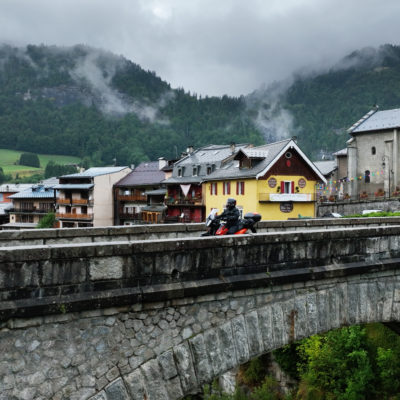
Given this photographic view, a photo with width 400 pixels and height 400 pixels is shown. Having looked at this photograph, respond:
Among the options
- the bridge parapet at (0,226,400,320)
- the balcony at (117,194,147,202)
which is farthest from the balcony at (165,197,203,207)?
the bridge parapet at (0,226,400,320)

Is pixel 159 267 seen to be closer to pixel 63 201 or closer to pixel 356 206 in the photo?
pixel 356 206

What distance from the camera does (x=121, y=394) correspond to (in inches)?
292

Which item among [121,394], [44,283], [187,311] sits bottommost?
[121,394]

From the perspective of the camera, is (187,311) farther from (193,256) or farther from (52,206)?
(52,206)

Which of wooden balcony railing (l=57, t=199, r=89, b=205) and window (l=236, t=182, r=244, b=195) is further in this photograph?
wooden balcony railing (l=57, t=199, r=89, b=205)

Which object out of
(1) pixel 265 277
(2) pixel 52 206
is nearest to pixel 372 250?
(1) pixel 265 277

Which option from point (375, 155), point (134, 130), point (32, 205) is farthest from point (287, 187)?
point (134, 130)

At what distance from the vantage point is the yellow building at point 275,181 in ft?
131

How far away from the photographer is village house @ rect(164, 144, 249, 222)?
51062 millimetres

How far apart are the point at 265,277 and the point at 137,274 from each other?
253 centimetres

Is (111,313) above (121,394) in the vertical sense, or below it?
above

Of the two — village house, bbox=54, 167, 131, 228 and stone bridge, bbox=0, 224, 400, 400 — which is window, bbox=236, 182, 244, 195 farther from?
stone bridge, bbox=0, 224, 400, 400

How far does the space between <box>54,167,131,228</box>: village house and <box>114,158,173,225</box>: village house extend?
4.33 feet

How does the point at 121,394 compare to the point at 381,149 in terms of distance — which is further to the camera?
the point at 381,149
